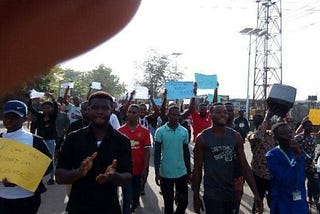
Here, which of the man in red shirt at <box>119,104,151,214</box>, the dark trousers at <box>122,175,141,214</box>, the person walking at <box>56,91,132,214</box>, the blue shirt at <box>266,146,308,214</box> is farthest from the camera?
the man in red shirt at <box>119,104,151,214</box>

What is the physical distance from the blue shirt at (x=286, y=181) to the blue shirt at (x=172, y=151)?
1498mm

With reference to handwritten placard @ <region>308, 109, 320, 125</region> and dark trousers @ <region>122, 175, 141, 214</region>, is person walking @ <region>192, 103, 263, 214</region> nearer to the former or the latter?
dark trousers @ <region>122, 175, 141, 214</region>

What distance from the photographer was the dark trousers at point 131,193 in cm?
535

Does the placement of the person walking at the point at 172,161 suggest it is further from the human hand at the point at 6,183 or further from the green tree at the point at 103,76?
the human hand at the point at 6,183

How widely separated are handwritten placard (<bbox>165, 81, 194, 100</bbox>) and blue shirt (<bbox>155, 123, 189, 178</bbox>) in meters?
4.26

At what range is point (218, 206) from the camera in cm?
441

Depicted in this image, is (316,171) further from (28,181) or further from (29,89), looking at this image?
(29,89)

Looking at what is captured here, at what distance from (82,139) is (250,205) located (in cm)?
472

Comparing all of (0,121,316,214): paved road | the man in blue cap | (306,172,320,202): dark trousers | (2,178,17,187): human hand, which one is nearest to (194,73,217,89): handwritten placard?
(0,121,316,214): paved road

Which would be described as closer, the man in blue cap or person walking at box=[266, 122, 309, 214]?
the man in blue cap

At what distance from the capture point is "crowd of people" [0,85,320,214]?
9.88ft

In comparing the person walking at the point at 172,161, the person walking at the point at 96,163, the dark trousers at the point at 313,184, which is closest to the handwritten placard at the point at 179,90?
the dark trousers at the point at 313,184

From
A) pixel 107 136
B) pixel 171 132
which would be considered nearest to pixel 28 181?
pixel 107 136

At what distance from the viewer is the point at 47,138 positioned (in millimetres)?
7664
